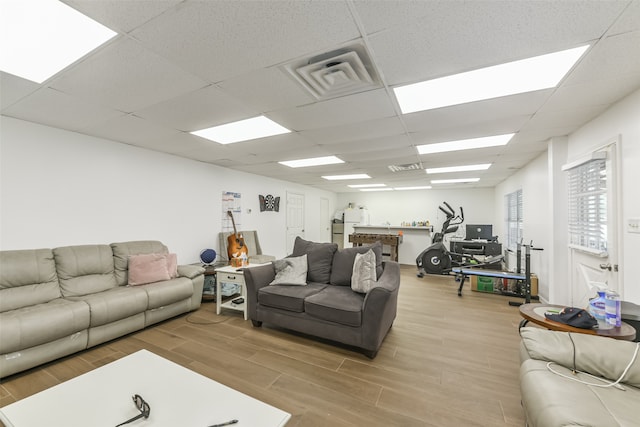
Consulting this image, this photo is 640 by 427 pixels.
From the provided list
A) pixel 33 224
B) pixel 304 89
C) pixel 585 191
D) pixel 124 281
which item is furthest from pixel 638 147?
pixel 33 224

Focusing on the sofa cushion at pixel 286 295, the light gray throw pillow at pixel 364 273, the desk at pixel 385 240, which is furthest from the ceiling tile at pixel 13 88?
the desk at pixel 385 240

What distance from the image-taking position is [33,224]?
109 inches

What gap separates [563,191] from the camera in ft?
10.4

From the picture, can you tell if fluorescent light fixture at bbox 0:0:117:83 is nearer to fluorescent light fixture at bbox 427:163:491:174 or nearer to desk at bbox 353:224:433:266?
fluorescent light fixture at bbox 427:163:491:174

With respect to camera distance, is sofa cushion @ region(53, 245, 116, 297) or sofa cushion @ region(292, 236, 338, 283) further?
sofa cushion @ region(292, 236, 338, 283)

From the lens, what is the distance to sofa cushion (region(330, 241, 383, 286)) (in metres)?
3.17

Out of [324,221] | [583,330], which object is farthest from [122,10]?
[324,221]

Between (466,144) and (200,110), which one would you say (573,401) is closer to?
(466,144)

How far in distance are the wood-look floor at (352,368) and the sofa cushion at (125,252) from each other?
81cm

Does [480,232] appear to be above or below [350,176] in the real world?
below

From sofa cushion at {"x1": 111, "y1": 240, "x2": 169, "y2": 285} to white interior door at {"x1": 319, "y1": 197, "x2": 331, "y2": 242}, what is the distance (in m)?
5.56

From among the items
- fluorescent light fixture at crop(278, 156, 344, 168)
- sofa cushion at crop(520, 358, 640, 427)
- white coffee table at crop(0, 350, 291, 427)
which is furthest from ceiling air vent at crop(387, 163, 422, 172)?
white coffee table at crop(0, 350, 291, 427)

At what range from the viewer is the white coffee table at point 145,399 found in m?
1.10

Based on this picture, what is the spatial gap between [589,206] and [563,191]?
577 millimetres
